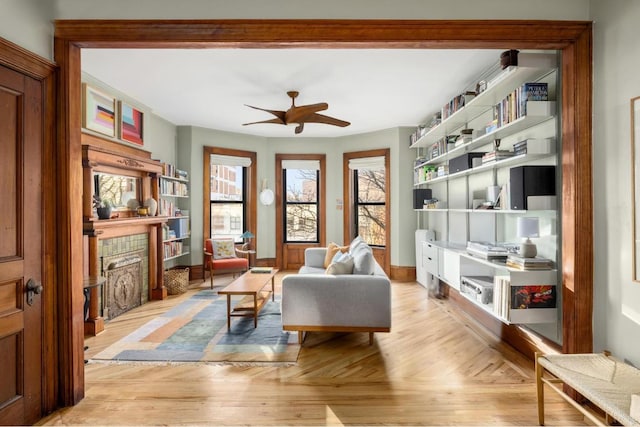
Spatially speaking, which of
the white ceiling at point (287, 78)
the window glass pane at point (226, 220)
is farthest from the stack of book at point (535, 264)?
the window glass pane at point (226, 220)

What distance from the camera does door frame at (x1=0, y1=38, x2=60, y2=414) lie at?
2.10 meters

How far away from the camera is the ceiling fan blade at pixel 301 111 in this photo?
374 centimetres

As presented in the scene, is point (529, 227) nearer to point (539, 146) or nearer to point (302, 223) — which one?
point (539, 146)

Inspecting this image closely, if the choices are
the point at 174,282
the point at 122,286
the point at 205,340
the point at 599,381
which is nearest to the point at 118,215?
the point at 122,286

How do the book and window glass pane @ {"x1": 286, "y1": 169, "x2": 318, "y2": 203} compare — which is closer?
the book

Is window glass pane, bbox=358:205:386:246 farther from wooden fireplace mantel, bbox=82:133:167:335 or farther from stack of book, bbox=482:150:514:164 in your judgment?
wooden fireplace mantel, bbox=82:133:167:335

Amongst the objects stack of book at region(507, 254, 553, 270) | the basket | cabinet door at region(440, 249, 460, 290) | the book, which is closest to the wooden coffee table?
the basket

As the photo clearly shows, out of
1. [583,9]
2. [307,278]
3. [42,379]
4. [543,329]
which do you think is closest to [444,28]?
[583,9]

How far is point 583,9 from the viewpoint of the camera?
2.17m

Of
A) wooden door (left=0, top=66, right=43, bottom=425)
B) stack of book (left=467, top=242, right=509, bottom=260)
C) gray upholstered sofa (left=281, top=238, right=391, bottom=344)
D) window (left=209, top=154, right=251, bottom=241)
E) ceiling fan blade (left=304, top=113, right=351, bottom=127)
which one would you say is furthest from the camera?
window (left=209, top=154, right=251, bottom=241)

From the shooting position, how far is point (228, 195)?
21.9 feet

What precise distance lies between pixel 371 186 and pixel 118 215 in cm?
449

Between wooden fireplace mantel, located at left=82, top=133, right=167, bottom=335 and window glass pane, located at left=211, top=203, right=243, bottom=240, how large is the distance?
1643 millimetres

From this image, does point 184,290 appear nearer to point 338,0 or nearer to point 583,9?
point 338,0
